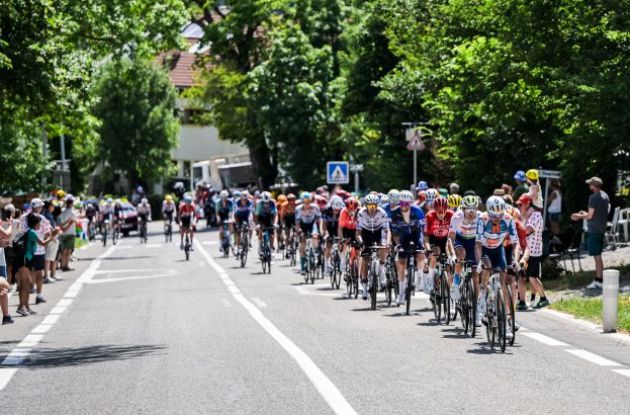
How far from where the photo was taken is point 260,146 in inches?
2704

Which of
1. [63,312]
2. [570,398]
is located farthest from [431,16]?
[570,398]

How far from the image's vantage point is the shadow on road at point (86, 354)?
14795 mm

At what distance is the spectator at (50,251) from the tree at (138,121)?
51.9m

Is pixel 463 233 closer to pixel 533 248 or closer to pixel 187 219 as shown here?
pixel 533 248

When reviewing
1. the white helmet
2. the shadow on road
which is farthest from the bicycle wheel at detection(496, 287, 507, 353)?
the white helmet

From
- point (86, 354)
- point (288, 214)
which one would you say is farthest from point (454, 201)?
point (288, 214)

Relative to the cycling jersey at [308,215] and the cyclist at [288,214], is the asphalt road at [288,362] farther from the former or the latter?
the cyclist at [288,214]

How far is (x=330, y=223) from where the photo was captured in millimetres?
28828

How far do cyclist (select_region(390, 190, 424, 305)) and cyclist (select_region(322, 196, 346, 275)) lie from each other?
583 cm

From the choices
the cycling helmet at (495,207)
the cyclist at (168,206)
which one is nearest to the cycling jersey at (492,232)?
the cycling helmet at (495,207)

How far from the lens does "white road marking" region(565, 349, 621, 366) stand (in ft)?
45.7

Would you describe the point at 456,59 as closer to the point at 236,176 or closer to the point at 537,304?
the point at 537,304

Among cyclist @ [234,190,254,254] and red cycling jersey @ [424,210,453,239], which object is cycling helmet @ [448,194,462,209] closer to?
red cycling jersey @ [424,210,453,239]

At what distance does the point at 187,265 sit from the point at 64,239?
335 cm
